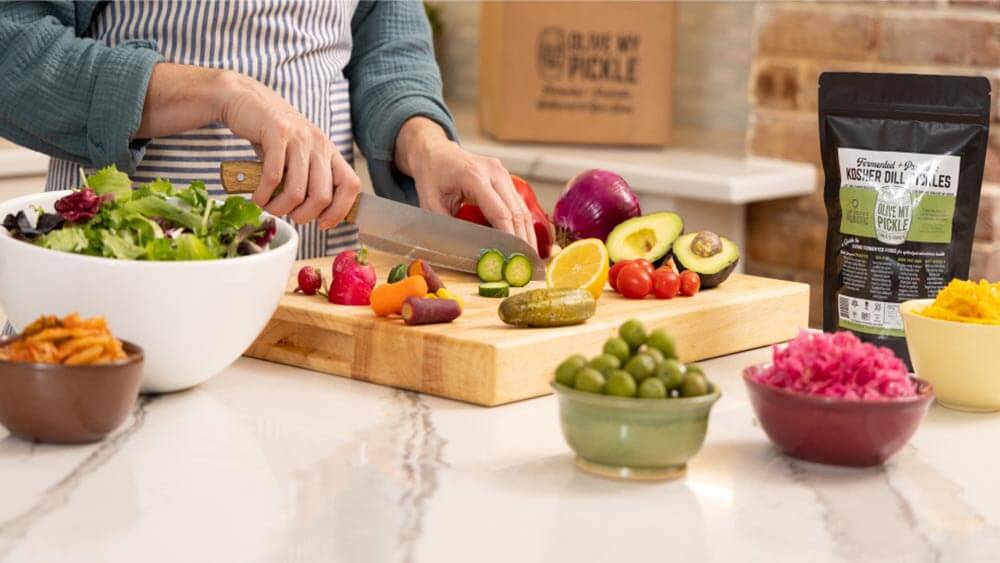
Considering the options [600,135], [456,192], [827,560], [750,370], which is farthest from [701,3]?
[827,560]

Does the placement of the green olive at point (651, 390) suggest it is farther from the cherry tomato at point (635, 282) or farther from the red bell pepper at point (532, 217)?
the red bell pepper at point (532, 217)

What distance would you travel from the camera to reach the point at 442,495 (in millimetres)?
1065

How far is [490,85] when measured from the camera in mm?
3393

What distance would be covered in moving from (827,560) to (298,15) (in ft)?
4.10

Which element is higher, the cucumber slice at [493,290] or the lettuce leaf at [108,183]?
the lettuce leaf at [108,183]

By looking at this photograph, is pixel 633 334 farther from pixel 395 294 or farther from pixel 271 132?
pixel 271 132

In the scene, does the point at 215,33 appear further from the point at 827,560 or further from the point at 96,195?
the point at 827,560

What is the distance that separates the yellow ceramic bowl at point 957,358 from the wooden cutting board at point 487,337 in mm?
274

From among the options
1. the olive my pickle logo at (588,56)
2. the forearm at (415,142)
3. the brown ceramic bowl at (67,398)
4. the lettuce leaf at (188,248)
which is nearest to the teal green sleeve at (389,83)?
the forearm at (415,142)

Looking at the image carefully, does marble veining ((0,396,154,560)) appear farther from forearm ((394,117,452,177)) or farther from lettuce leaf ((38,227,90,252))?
forearm ((394,117,452,177))

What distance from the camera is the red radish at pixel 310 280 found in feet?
5.08

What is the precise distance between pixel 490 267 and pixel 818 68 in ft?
4.99

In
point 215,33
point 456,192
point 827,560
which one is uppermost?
point 215,33

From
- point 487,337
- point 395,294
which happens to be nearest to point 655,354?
point 487,337
